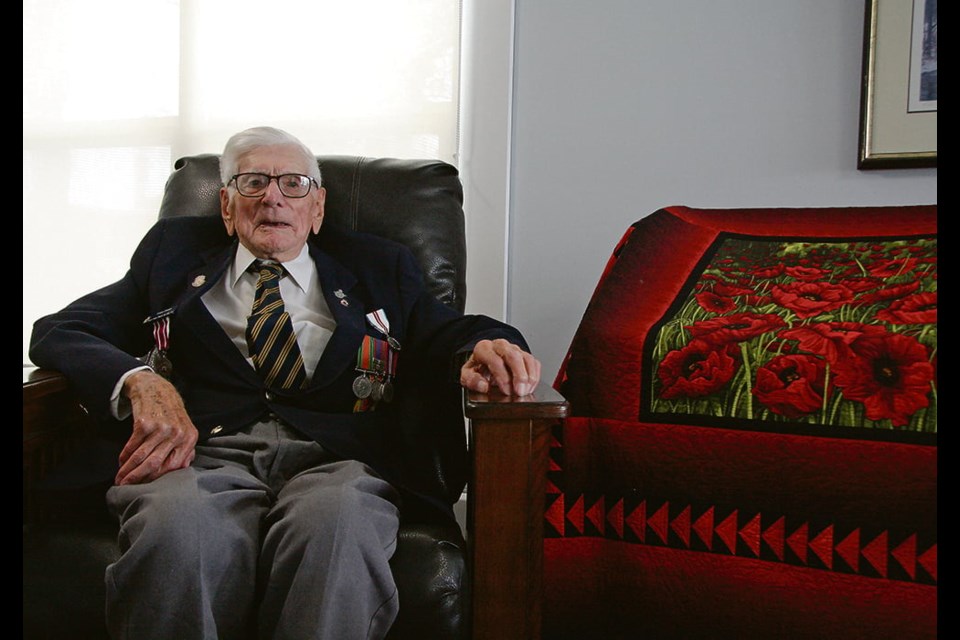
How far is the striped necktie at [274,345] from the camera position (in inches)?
52.3

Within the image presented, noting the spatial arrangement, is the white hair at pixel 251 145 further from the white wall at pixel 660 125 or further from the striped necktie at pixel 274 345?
the white wall at pixel 660 125

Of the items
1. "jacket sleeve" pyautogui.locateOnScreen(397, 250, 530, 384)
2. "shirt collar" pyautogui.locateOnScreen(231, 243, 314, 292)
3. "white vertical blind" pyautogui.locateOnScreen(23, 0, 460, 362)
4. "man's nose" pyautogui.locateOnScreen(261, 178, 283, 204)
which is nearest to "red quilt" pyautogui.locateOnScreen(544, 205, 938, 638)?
"jacket sleeve" pyautogui.locateOnScreen(397, 250, 530, 384)

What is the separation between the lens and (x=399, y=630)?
3.34ft

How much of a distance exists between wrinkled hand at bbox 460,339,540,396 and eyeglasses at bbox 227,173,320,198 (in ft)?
1.88

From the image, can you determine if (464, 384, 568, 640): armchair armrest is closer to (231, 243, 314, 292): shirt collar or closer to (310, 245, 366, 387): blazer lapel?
(310, 245, 366, 387): blazer lapel

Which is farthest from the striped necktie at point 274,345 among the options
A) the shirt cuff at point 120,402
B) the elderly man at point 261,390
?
the shirt cuff at point 120,402

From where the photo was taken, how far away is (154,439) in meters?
1.12

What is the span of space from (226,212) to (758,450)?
3.74ft

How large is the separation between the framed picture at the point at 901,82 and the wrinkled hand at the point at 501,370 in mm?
1268

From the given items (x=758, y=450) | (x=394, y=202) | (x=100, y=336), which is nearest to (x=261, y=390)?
(x=100, y=336)

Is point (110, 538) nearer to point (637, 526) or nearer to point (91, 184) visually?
point (637, 526)

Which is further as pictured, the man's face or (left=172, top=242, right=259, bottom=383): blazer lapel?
the man's face

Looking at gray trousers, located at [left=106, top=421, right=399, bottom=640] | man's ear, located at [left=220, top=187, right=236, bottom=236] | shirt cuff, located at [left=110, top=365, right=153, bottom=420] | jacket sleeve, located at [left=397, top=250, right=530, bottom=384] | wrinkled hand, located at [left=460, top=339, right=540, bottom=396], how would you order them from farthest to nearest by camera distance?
man's ear, located at [left=220, top=187, right=236, bottom=236], jacket sleeve, located at [left=397, top=250, right=530, bottom=384], shirt cuff, located at [left=110, top=365, right=153, bottom=420], wrinkled hand, located at [left=460, top=339, right=540, bottom=396], gray trousers, located at [left=106, top=421, right=399, bottom=640]

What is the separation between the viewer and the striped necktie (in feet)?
4.36
